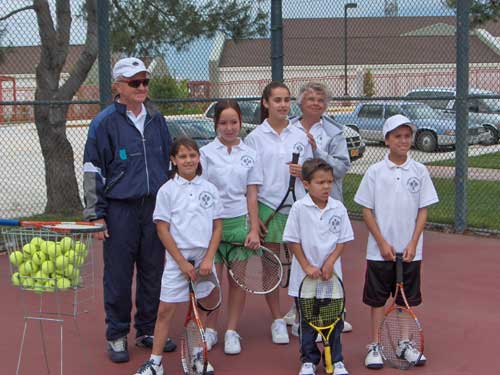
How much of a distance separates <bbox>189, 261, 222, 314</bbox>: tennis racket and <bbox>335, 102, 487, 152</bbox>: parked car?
684 centimetres

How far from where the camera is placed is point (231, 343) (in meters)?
5.26

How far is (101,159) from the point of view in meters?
4.97

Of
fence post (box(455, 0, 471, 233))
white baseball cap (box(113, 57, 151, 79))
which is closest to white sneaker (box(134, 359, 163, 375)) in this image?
white baseball cap (box(113, 57, 151, 79))

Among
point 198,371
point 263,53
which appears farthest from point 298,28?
point 198,371

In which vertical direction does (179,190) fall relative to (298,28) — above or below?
below

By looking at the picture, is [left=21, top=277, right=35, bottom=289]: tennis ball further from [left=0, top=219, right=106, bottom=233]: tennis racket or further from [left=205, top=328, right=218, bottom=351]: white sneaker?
[left=205, top=328, right=218, bottom=351]: white sneaker

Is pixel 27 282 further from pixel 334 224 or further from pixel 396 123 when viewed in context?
pixel 396 123

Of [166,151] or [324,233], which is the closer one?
[324,233]

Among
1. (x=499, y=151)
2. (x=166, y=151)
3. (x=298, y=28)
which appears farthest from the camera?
(x=499, y=151)

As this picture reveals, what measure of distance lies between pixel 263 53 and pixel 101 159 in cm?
561

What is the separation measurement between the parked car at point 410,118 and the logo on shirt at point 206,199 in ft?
22.6

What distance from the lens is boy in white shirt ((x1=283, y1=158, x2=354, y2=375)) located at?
4.71 metres

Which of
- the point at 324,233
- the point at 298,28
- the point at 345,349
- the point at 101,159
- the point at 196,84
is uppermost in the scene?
the point at 298,28

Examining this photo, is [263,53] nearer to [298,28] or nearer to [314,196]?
[298,28]
